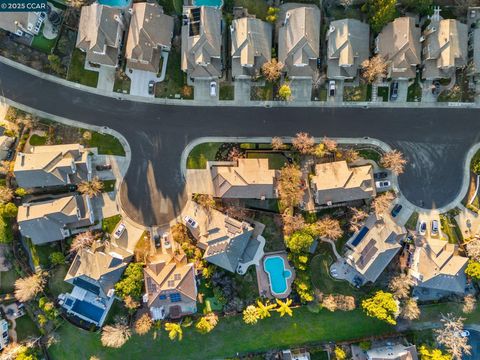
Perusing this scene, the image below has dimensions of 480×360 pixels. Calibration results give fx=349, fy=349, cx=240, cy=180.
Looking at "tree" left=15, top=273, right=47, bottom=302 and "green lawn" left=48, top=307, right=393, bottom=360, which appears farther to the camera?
"green lawn" left=48, top=307, right=393, bottom=360

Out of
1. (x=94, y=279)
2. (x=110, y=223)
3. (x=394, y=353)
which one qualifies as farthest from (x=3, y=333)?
(x=394, y=353)

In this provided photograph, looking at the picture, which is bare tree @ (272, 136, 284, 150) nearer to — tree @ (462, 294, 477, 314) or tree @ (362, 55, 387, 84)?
tree @ (362, 55, 387, 84)

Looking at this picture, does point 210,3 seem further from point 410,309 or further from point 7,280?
point 410,309

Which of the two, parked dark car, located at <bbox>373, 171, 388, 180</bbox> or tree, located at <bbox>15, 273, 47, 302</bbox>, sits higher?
parked dark car, located at <bbox>373, 171, 388, 180</bbox>

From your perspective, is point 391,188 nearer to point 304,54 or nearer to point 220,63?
point 304,54

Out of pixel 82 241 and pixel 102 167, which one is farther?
pixel 102 167

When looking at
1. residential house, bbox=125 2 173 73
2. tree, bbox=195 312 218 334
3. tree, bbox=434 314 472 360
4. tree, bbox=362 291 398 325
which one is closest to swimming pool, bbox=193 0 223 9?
residential house, bbox=125 2 173 73

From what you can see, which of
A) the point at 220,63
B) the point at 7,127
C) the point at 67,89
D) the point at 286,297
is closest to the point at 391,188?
the point at 286,297
